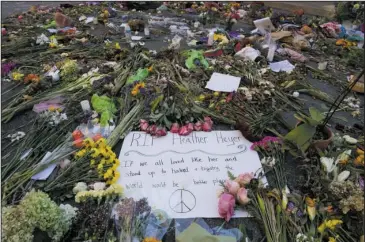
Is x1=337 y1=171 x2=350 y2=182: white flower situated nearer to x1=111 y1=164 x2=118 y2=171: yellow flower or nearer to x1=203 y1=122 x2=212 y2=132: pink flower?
x1=203 y1=122 x2=212 y2=132: pink flower

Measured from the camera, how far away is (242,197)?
1755mm

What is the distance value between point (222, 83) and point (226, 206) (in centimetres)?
159

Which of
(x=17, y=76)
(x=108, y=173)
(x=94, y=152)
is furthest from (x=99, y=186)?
(x=17, y=76)

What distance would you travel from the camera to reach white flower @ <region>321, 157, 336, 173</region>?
6.45ft

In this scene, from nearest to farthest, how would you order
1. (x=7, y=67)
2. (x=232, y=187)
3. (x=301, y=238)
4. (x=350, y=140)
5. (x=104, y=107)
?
(x=301, y=238) → (x=232, y=187) → (x=350, y=140) → (x=104, y=107) → (x=7, y=67)

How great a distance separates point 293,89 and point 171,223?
2031 mm

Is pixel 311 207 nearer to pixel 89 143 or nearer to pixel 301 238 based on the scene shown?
pixel 301 238

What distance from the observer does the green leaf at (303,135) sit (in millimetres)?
2128

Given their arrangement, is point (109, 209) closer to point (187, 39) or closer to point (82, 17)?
point (187, 39)

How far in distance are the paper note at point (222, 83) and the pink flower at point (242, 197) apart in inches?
52.7

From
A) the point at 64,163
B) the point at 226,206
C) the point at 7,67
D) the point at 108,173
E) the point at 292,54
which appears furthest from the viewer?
the point at 292,54

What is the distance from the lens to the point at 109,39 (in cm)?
424

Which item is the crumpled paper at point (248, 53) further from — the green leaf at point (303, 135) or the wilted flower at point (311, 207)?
the wilted flower at point (311, 207)

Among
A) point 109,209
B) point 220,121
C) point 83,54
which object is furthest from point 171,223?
point 83,54
